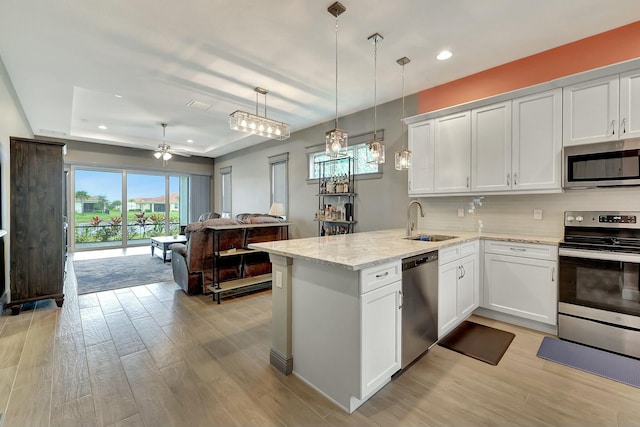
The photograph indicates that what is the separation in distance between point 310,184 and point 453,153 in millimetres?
2935

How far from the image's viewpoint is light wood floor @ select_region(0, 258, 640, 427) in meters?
1.69

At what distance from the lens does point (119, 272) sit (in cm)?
522

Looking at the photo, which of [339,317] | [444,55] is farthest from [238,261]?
[444,55]

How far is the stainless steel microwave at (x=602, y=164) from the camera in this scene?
7.93 feet

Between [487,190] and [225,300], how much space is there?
11.7 feet

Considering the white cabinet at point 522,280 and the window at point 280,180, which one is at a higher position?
the window at point 280,180

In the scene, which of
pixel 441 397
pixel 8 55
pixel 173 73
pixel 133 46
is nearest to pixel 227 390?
pixel 441 397

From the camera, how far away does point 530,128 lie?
292 cm

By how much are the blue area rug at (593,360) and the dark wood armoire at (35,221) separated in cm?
529

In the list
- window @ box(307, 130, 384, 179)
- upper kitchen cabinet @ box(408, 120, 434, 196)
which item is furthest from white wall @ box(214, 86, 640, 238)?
upper kitchen cabinet @ box(408, 120, 434, 196)

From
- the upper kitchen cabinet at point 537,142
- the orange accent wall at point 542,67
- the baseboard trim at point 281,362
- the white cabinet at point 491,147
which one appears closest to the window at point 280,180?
the orange accent wall at point 542,67

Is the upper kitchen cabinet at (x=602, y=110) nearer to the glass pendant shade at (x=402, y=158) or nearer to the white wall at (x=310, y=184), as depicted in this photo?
the glass pendant shade at (x=402, y=158)

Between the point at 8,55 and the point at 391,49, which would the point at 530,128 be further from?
the point at 8,55

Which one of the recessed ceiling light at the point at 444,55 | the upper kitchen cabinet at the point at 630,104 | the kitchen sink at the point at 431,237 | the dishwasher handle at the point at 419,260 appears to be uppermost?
the recessed ceiling light at the point at 444,55
